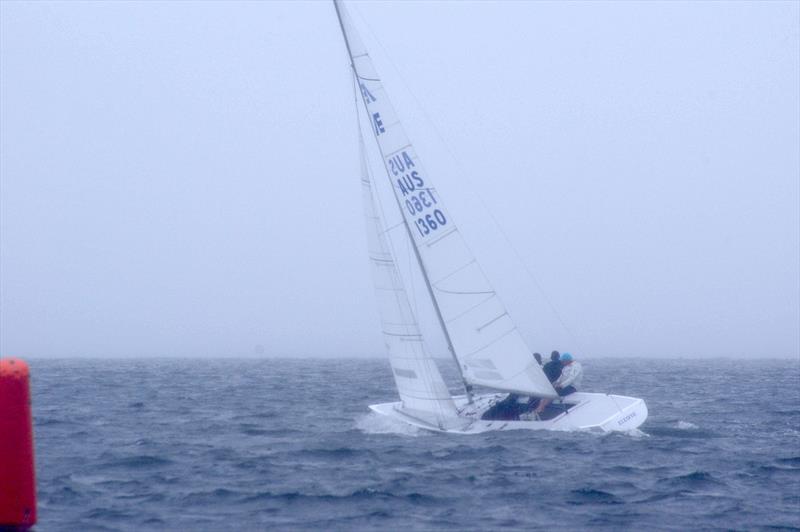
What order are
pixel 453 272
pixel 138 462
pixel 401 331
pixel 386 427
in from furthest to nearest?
pixel 386 427 → pixel 401 331 → pixel 453 272 → pixel 138 462

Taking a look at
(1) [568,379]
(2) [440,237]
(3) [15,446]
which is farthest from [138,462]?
(3) [15,446]

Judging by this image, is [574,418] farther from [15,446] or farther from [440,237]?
[15,446]

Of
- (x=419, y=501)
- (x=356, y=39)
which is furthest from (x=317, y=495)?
(x=356, y=39)

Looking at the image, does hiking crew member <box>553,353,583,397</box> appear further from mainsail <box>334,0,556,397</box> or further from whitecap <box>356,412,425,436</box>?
whitecap <box>356,412,425,436</box>

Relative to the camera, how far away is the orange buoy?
15.4 ft

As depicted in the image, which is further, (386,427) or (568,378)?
(386,427)

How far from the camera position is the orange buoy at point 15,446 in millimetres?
4688

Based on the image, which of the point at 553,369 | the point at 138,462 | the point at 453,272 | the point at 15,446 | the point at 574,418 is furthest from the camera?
the point at 553,369

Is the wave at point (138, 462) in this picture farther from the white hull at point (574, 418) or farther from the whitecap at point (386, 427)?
the white hull at point (574, 418)

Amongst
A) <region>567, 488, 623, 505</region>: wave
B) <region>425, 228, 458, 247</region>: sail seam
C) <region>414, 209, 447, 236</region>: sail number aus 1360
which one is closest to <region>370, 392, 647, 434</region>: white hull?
<region>425, 228, 458, 247</region>: sail seam

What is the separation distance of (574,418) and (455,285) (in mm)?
3098

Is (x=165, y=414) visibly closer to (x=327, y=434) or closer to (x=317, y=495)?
(x=327, y=434)

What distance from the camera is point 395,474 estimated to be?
12.9 m

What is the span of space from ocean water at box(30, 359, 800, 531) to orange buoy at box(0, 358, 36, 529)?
15.3 feet
